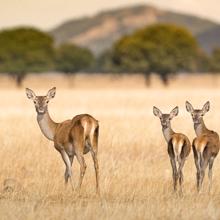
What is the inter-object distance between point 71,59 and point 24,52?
21.5 meters

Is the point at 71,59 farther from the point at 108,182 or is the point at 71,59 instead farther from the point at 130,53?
the point at 108,182

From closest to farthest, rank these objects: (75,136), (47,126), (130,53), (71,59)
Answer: (75,136) → (47,126) → (130,53) → (71,59)

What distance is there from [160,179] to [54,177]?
1.84m

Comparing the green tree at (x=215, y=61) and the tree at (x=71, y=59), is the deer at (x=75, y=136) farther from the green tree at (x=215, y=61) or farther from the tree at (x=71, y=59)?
the green tree at (x=215, y=61)

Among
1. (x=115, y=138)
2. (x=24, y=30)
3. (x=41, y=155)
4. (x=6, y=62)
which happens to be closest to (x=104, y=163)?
(x=41, y=155)

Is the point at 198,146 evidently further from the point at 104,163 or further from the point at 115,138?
the point at 115,138

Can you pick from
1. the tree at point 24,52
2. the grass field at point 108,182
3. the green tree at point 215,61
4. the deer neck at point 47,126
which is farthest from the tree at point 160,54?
the deer neck at point 47,126

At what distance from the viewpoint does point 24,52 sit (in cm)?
Answer: 9969

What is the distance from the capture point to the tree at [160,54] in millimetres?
96688

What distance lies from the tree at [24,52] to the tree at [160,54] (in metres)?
8.89

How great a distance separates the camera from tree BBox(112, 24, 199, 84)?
9669 centimetres

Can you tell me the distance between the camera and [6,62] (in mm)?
98750

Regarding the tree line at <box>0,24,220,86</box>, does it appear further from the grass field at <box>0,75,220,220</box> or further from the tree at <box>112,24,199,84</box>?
the grass field at <box>0,75,220,220</box>

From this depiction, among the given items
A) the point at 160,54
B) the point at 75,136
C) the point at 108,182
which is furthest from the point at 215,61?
the point at 75,136
